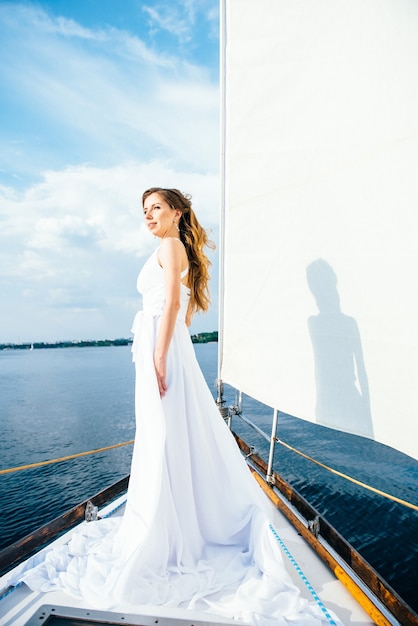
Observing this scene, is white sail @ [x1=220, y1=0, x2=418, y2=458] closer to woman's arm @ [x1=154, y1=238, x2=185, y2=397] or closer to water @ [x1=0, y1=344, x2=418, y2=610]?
woman's arm @ [x1=154, y1=238, x2=185, y2=397]

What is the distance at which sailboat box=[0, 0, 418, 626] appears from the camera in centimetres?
129

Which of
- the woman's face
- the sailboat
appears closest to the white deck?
the sailboat

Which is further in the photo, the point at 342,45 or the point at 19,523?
the point at 19,523

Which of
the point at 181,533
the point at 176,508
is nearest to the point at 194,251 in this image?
the point at 176,508

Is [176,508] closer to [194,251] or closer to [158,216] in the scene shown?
[194,251]

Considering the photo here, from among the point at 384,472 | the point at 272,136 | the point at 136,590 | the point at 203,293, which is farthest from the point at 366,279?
the point at 384,472

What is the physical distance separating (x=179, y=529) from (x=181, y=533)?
34 mm

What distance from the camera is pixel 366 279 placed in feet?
4.65

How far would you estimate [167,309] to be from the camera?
1.64 m

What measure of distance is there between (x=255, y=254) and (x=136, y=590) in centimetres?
187

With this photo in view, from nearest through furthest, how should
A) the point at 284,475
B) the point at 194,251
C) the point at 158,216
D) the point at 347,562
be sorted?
the point at 347,562, the point at 158,216, the point at 194,251, the point at 284,475

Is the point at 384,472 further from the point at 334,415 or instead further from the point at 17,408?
the point at 17,408

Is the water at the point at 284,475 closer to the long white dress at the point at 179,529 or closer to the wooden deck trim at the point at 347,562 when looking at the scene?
the wooden deck trim at the point at 347,562

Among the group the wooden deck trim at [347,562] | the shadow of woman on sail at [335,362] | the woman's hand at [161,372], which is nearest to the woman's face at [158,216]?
the woman's hand at [161,372]
